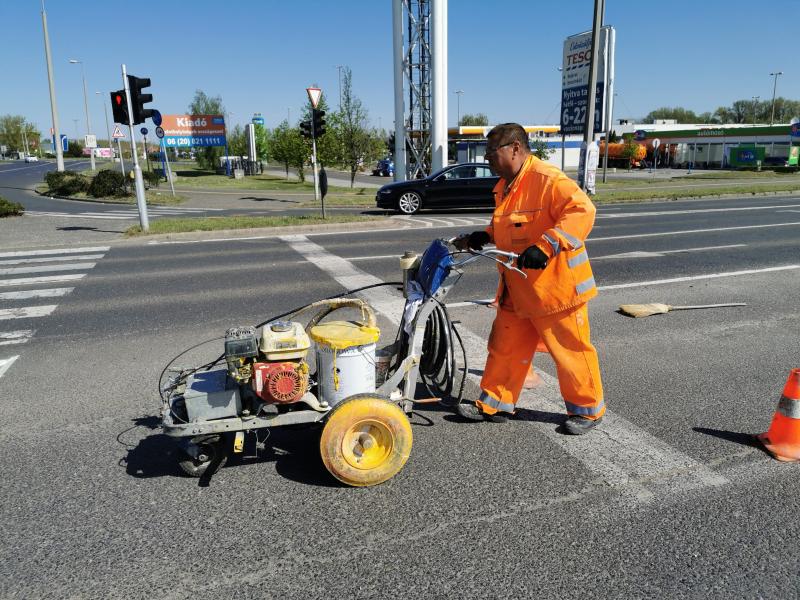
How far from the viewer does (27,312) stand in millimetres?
7426

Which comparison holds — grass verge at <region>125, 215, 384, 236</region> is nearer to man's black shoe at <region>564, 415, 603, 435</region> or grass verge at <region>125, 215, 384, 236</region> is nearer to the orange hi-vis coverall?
the orange hi-vis coverall

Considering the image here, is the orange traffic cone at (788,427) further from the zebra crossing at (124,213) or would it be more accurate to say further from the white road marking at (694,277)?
the zebra crossing at (124,213)

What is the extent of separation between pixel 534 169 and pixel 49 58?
116ft

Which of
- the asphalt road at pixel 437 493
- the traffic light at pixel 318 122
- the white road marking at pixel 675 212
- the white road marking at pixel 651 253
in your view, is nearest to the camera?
the asphalt road at pixel 437 493

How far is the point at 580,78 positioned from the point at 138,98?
16441 millimetres

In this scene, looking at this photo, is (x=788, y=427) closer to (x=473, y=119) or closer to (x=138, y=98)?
(x=138, y=98)

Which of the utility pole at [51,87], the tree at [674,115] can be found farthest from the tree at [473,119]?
the utility pole at [51,87]

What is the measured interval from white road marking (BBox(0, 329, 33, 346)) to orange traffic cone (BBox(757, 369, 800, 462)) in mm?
6501

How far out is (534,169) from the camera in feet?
12.2

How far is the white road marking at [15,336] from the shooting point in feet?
20.4

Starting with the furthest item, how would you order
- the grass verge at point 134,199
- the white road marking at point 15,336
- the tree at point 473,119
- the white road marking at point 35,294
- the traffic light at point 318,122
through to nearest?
the tree at point 473,119 < the grass verge at point 134,199 < the traffic light at point 318,122 < the white road marking at point 35,294 < the white road marking at point 15,336

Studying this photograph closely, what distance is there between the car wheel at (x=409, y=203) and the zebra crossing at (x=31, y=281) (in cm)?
950

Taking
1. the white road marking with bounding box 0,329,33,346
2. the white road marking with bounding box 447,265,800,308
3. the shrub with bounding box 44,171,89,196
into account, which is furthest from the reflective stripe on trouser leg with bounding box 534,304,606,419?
the shrub with bounding box 44,171,89,196

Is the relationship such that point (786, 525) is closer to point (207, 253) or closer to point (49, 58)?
point (207, 253)
